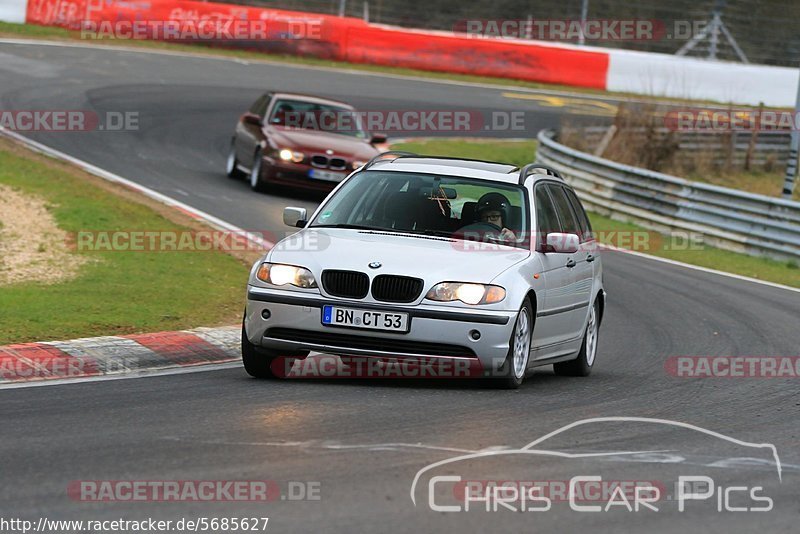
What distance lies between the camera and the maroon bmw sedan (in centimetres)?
2100

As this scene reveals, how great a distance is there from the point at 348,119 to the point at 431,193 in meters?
12.7

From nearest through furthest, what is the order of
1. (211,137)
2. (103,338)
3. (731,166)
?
(103,338)
(211,137)
(731,166)

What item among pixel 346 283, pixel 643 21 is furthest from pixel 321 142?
pixel 643 21

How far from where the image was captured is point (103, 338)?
1006cm

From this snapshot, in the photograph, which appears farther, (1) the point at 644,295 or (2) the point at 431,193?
(1) the point at 644,295

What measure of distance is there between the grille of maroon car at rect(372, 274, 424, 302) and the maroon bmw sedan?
468 inches

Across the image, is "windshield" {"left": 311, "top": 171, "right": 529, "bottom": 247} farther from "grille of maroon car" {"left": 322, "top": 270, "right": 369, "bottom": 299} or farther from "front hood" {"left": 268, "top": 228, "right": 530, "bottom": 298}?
"grille of maroon car" {"left": 322, "top": 270, "right": 369, "bottom": 299}

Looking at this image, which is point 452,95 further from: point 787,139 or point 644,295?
point 644,295

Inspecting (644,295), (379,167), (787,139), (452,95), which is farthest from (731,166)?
(379,167)

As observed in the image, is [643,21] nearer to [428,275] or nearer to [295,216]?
[295,216]

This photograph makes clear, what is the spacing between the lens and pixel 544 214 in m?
10.4

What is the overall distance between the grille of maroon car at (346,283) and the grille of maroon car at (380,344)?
260mm

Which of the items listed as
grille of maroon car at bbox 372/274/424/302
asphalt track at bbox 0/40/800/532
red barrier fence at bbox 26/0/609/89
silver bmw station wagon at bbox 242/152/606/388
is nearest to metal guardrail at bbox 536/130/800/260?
asphalt track at bbox 0/40/800/532

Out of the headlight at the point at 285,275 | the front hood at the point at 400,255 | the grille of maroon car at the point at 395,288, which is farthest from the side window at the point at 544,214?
the headlight at the point at 285,275
